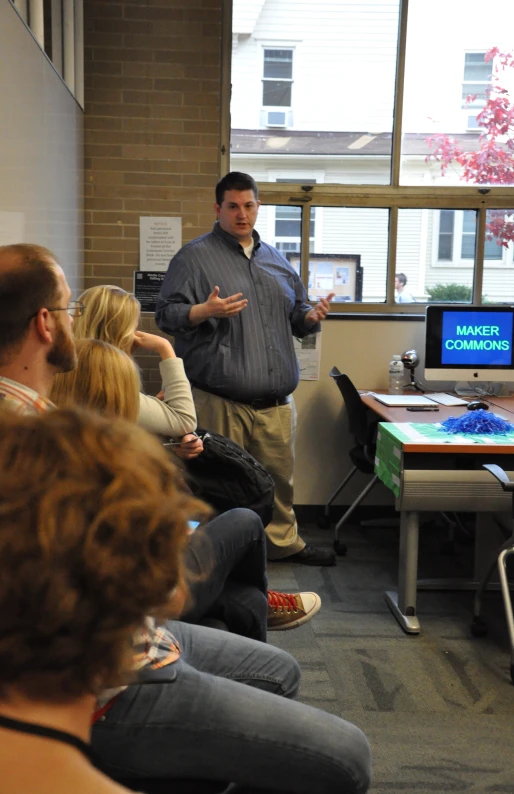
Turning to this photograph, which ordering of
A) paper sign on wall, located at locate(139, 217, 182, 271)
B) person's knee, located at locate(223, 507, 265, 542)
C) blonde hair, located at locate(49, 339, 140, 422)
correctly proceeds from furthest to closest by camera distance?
paper sign on wall, located at locate(139, 217, 182, 271) → person's knee, located at locate(223, 507, 265, 542) → blonde hair, located at locate(49, 339, 140, 422)

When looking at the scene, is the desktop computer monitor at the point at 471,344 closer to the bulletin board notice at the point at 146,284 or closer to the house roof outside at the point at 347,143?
the house roof outside at the point at 347,143

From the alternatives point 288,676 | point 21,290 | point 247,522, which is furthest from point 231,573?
point 21,290

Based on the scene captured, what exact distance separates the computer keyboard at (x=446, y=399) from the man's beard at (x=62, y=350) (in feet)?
9.29

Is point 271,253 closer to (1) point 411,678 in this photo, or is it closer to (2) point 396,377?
(2) point 396,377

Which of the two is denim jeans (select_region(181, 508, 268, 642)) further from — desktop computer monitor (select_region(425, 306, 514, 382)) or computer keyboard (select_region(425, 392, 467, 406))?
desktop computer monitor (select_region(425, 306, 514, 382))

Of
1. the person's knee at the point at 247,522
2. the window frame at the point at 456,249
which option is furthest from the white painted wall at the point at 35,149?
the window frame at the point at 456,249

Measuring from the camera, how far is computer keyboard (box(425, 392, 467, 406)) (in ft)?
13.8

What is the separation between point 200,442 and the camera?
2.36m

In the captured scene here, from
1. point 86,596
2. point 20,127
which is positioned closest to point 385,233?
point 20,127

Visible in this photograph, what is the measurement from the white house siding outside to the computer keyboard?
2.38ft

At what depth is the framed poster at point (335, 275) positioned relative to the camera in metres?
4.79

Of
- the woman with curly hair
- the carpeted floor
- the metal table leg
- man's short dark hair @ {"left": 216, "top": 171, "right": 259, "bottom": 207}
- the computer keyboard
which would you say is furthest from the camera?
the computer keyboard

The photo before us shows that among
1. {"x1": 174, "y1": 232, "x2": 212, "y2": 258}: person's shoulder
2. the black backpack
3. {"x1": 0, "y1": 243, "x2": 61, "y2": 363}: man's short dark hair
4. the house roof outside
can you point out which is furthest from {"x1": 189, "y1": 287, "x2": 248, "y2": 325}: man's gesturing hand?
the house roof outside

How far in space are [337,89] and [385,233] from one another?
0.90 m
